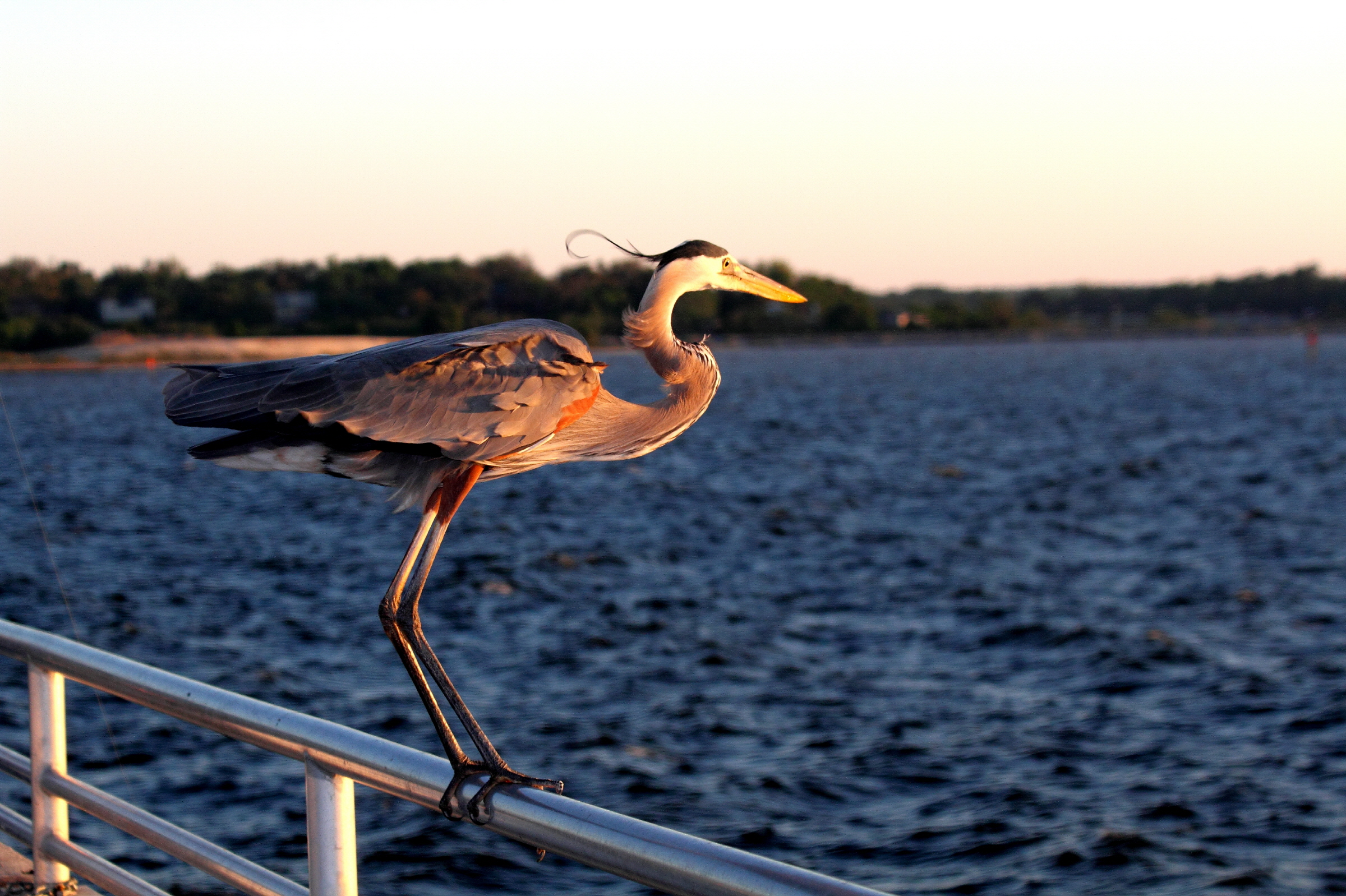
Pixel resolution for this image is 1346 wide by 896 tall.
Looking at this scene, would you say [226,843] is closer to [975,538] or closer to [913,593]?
[913,593]

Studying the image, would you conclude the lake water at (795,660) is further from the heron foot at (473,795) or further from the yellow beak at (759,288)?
the heron foot at (473,795)

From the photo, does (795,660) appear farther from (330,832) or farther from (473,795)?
(473,795)

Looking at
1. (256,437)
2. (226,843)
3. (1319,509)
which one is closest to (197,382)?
(256,437)

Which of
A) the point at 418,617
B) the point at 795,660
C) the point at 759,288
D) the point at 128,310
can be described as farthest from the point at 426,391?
the point at 128,310

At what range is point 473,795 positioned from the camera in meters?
2.80

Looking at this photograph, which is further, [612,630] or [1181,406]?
[1181,406]

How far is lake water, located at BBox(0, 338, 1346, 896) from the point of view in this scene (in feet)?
38.1

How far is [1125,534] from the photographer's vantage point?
2877 centimetres

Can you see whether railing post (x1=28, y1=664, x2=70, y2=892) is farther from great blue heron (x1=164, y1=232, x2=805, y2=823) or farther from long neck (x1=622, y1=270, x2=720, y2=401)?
long neck (x1=622, y1=270, x2=720, y2=401)

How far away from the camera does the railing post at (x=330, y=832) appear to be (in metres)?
3.01

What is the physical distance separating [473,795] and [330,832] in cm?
45

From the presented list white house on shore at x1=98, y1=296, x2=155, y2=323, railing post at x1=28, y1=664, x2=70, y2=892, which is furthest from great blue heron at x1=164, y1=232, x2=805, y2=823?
white house on shore at x1=98, y1=296, x2=155, y2=323

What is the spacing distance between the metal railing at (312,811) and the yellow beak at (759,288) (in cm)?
139

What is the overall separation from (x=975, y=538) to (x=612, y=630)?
→ 450 inches
